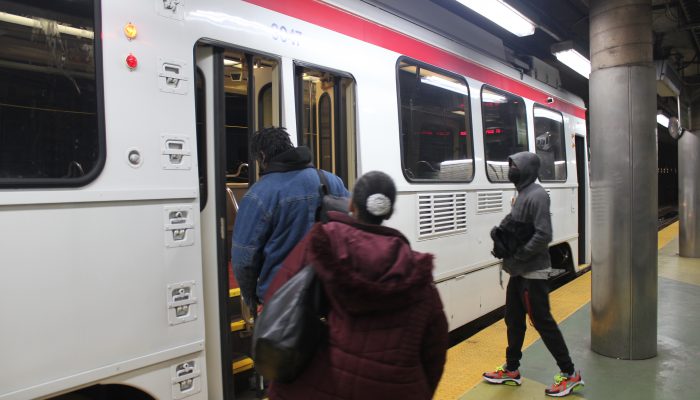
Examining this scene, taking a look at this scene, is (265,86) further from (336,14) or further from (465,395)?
(465,395)

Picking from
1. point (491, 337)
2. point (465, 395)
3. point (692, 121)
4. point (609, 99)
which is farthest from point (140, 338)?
point (692, 121)

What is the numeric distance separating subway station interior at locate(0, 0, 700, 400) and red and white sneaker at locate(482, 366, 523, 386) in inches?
2.8

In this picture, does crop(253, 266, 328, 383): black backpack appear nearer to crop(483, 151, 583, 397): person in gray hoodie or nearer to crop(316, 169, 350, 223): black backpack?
crop(316, 169, 350, 223): black backpack

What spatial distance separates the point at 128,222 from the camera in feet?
6.45

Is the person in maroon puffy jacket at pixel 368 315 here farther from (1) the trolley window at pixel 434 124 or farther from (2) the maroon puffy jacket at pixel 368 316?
(1) the trolley window at pixel 434 124

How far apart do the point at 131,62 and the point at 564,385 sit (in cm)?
316

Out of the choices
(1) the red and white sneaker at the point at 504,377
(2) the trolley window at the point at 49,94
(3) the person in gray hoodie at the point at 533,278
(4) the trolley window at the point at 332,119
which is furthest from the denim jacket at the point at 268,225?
(1) the red and white sneaker at the point at 504,377

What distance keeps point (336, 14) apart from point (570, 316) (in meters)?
3.82

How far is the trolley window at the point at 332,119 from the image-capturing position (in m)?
3.12

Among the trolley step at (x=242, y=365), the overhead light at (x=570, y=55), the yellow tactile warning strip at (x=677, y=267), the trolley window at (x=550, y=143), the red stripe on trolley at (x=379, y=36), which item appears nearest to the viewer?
→ the trolley step at (x=242, y=365)

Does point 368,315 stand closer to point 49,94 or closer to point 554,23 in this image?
point 49,94

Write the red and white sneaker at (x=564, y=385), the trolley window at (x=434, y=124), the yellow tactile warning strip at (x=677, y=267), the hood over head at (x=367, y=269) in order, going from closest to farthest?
the hood over head at (x=367, y=269) → the red and white sneaker at (x=564, y=385) → the trolley window at (x=434, y=124) → the yellow tactile warning strip at (x=677, y=267)

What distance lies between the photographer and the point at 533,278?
120 inches

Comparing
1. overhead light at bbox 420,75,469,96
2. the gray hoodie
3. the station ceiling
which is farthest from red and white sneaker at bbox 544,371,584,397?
the station ceiling
